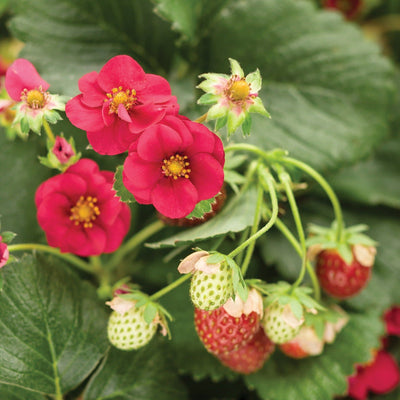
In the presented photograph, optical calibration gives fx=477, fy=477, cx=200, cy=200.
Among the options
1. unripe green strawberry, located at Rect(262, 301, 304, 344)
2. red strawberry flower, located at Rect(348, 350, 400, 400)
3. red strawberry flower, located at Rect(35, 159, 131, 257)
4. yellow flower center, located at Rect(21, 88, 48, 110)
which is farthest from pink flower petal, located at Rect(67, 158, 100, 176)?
red strawberry flower, located at Rect(348, 350, 400, 400)

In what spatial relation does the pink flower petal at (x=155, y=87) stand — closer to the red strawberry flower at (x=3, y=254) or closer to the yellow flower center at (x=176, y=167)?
the yellow flower center at (x=176, y=167)

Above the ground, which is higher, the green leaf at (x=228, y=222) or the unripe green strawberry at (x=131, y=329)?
the green leaf at (x=228, y=222)

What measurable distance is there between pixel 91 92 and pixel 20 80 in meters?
0.09

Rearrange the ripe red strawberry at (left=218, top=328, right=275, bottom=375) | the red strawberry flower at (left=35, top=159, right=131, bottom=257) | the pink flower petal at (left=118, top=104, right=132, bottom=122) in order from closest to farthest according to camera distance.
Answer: the pink flower petal at (left=118, top=104, right=132, bottom=122)
the red strawberry flower at (left=35, top=159, right=131, bottom=257)
the ripe red strawberry at (left=218, top=328, right=275, bottom=375)

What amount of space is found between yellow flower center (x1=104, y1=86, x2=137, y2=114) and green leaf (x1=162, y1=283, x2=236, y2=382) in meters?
0.39

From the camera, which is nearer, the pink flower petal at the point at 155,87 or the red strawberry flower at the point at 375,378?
the pink flower petal at the point at 155,87

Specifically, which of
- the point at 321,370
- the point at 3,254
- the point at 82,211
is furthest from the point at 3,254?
the point at 321,370

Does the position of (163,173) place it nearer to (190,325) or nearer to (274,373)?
(190,325)

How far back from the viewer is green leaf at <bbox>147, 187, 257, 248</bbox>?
0.62 meters

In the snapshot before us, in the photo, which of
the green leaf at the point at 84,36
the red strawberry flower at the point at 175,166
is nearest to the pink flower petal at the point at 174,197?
the red strawberry flower at the point at 175,166

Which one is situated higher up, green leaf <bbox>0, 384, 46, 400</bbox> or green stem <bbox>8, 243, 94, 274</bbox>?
green stem <bbox>8, 243, 94, 274</bbox>

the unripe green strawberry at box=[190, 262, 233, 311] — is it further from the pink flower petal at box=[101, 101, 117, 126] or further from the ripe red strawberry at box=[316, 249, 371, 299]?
the ripe red strawberry at box=[316, 249, 371, 299]

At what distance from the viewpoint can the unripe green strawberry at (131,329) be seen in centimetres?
64

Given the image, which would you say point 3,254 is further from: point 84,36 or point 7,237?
point 84,36
